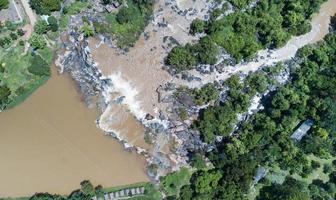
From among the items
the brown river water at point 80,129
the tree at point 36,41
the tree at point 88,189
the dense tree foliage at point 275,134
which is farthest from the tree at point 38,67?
the dense tree foliage at point 275,134

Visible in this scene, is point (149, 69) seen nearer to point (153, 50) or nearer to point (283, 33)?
point (153, 50)

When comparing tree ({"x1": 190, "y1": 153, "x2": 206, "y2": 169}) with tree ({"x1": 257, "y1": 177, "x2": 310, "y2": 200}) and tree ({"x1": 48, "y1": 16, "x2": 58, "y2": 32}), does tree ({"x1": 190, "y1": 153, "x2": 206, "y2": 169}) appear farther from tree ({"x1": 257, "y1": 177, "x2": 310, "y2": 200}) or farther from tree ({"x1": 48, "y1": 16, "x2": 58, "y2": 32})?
tree ({"x1": 48, "y1": 16, "x2": 58, "y2": 32})

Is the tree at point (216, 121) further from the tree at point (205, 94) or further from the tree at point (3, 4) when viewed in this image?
the tree at point (3, 4)

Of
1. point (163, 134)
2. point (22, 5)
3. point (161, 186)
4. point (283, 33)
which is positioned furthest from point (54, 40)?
point (283, 33)

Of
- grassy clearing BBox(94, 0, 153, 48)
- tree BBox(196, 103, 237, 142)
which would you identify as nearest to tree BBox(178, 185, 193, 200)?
tree BBox(196, 103, 237, 142)

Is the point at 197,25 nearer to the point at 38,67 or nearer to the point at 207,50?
the point at 207,50

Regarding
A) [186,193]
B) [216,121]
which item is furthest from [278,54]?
[186,193]

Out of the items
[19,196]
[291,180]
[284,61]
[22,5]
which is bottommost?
[291,180]
